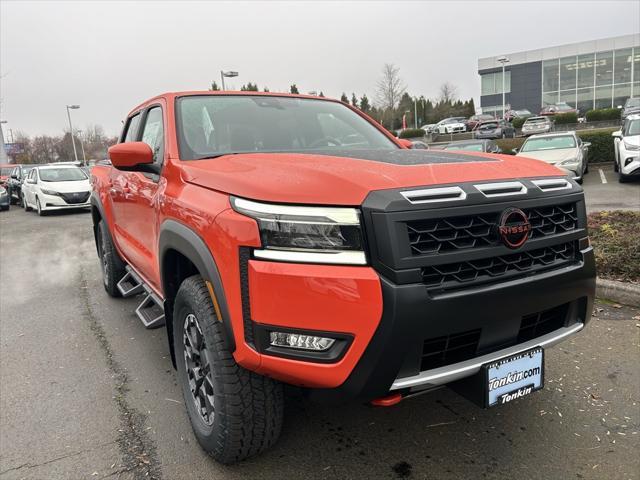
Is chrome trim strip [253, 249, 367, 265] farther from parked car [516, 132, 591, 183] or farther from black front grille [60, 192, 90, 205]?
black front grille [60, 192, 90, 205]

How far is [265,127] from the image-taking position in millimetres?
3273

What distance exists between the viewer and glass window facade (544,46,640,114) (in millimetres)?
47625

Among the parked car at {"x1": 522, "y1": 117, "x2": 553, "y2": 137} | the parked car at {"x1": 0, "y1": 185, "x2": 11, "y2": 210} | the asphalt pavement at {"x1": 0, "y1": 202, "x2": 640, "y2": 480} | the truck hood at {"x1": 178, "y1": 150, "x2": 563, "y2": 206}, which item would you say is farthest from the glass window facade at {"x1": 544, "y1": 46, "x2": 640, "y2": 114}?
the truck hood at {"x1": 178, "y1": 150, "x2": 563, "y2": 206}

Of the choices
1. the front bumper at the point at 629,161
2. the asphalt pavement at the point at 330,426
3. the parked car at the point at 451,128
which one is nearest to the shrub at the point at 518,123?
the parked car at the point at 451,128

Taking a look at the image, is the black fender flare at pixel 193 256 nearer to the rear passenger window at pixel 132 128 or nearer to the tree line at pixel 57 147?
the rear passenger window at pixel 132 128

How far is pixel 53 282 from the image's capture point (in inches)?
251

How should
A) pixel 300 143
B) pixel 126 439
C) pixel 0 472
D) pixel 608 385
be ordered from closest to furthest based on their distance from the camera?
1. pixel 0 472
2. pixel 126 439
3. pixel 608 385
4. pixel 300 143

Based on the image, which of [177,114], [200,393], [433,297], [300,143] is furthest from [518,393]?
[177,114]

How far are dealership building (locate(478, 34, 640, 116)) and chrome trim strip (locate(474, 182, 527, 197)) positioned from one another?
165 feet

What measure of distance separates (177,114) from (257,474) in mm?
2161

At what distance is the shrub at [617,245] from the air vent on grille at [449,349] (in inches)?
130

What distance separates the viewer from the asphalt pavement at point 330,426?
7.79 feet

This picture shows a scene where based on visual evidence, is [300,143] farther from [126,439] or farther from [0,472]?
[0,472]

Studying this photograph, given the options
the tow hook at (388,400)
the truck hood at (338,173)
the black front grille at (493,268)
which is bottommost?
the tow hook at (388,400)
